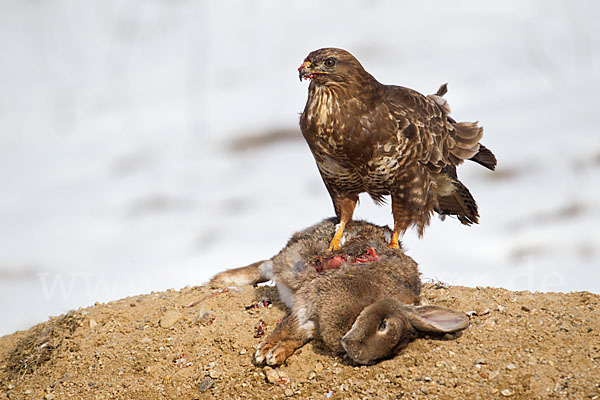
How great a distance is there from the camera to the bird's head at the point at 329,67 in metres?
4.92

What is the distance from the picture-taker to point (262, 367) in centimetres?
407

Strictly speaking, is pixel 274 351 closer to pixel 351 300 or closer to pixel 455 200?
pixel 351 300

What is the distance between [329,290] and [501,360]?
3.90ft

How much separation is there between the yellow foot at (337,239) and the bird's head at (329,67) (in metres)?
1.32

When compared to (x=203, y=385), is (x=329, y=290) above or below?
above

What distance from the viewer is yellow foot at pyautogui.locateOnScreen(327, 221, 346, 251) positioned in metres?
5.17

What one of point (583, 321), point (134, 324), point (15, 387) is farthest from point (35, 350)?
point (583, 321)

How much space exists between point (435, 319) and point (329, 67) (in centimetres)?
224

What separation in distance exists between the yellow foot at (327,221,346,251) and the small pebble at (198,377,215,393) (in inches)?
61.7

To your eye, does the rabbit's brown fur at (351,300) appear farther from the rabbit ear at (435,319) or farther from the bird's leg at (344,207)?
the bird's leg at (344,207)

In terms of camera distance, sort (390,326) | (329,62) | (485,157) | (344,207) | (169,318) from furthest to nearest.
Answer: (485,157) < (344,207) < (329,62) < (169,318) < (390,326)

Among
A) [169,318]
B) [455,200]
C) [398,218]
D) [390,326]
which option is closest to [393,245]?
[398,218]

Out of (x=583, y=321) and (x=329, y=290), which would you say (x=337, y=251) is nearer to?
(x=329, y=290)

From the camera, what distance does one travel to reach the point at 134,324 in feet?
16.3
